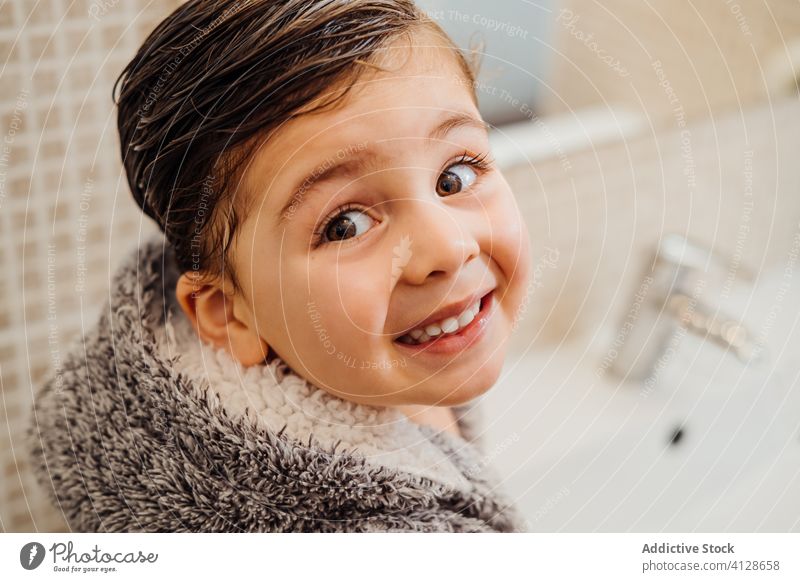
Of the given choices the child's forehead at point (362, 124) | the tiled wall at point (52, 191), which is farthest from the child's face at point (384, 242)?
the tiled wall at point (52, 191)

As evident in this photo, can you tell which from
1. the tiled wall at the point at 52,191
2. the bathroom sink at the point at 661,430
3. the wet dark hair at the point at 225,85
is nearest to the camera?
the wet dark hair at the point at 225,85

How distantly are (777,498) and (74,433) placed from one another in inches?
17.0

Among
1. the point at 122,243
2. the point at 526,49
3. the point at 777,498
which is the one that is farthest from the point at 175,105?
the point at 777,498

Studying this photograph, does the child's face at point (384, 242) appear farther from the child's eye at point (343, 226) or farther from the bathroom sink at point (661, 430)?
the bathroom sink at point (661, 430)

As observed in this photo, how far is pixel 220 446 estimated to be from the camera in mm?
393

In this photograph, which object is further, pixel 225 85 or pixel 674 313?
pixel 674 313

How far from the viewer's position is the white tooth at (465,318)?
0.38 metres

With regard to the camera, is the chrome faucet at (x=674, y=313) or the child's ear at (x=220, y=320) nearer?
the child's ear at (x=220, y=320)

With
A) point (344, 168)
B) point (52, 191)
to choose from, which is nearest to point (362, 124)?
point (344, 168)

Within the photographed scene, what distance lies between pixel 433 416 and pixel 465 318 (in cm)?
8

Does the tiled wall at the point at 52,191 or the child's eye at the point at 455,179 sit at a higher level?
the child's eye at the point at 455,179

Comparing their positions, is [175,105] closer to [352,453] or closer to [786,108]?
[352,453]

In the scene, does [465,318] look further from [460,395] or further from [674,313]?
[674,313]

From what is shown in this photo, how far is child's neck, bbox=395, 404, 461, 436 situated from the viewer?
1.39 feet
